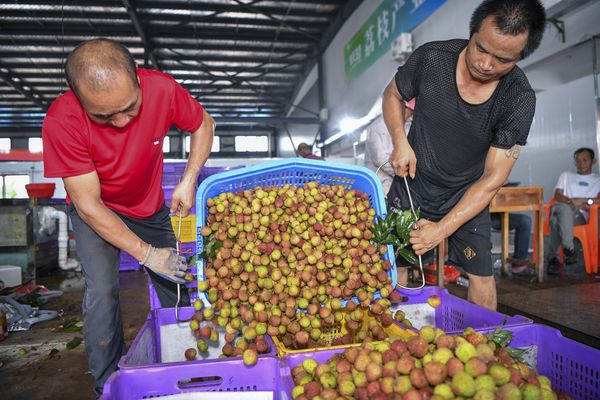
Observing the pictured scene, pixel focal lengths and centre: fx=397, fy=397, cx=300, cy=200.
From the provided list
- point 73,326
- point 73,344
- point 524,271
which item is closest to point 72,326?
point 73,326

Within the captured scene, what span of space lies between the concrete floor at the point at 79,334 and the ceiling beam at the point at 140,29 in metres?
6.25

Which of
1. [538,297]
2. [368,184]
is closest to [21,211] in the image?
[368,184]

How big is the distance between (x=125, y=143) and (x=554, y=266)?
548cm

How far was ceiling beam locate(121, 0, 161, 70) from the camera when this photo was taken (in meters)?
8.25

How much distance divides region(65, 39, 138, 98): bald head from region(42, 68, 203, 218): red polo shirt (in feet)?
0.84

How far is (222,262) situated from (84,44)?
111cm

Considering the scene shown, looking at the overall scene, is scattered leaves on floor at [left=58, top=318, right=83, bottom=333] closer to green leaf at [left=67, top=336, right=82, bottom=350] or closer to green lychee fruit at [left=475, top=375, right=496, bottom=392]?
green leaf at [left=67, top=336, right=82, bottom=350]

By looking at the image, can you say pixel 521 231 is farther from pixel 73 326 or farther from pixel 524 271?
pixel 73 326

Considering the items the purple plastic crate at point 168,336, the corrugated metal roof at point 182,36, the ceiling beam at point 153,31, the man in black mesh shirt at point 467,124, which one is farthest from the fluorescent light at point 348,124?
the purple plastic crate at point 168,336

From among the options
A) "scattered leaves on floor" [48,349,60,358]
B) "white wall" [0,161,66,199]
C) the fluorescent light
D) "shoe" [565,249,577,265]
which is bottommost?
"scattered leaves on floor" [48,349,60,358]

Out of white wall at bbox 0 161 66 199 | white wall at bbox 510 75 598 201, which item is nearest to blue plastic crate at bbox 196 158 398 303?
white wall at bbox 510 75 598 201

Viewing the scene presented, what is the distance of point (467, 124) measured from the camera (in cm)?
213

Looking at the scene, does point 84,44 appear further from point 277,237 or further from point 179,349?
point 179,349

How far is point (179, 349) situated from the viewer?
1894 mm
